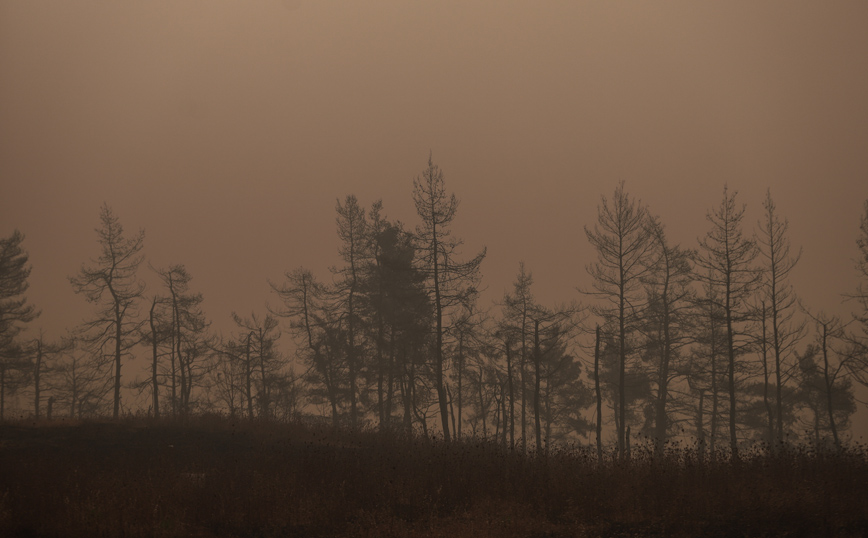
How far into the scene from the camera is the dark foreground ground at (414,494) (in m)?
11.0

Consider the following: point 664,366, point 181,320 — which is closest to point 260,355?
point 181,320

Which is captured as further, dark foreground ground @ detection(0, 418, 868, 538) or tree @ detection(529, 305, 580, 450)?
tree @ detection(529, 305, 580, 450)

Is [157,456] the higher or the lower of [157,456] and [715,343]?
the lower

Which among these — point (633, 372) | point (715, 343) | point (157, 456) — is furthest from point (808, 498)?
point (633, 372)

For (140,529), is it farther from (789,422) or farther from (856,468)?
(789,422)

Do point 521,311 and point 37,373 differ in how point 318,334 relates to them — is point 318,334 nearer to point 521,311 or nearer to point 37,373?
point 521,311

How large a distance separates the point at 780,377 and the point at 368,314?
2039 cm

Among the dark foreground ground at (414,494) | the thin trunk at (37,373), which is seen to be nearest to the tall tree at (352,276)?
the dark foreground ground at (414,494)

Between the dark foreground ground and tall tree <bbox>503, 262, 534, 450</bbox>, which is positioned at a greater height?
tall tree <bbox>503, 262, 534, 450</bbox>

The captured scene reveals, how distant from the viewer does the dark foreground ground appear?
1097 centimetres

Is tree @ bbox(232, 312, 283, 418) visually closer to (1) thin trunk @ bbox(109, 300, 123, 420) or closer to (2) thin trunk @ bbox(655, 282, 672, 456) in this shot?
(1) thin trunk @ bbox(109, 300, 123, 420)

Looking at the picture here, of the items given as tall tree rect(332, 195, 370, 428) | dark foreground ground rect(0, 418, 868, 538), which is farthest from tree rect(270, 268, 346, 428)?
dark foreground ground rect(0, 418, 868, 538)

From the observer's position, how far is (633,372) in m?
33.6

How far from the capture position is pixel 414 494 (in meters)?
12.6
